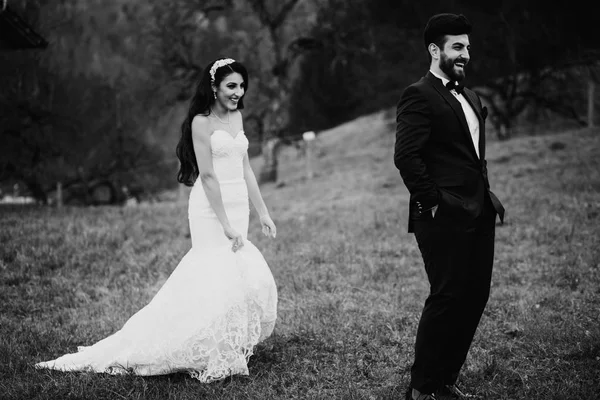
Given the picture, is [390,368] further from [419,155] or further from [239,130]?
[239,130]

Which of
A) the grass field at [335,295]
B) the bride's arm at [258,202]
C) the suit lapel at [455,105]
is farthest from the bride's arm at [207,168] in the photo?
the suit lapel at [455,105]

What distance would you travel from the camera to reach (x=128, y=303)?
6.64 meters

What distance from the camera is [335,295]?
6734mm

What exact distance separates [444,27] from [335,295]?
12.4 ft

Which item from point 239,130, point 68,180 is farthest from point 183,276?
point 68,180

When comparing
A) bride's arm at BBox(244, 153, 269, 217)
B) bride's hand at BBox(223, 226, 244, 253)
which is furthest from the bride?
bride's arm at BBox(244, 153, 269, 217)

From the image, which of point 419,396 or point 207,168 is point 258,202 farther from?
point 419,396

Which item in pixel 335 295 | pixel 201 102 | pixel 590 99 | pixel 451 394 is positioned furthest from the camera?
pixel 590 99

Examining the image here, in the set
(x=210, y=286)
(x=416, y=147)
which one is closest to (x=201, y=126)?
(x=210, y=286)

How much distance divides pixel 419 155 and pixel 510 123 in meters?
19.5

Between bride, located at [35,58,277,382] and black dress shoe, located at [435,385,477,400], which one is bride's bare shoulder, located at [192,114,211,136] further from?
black dress shoe, located at [435,385,477,400]

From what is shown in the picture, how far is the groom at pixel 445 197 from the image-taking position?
378 centimetres

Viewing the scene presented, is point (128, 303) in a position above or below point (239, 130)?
below

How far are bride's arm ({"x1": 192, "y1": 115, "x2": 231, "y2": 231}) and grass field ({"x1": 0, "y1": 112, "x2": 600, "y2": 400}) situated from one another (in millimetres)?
1389
